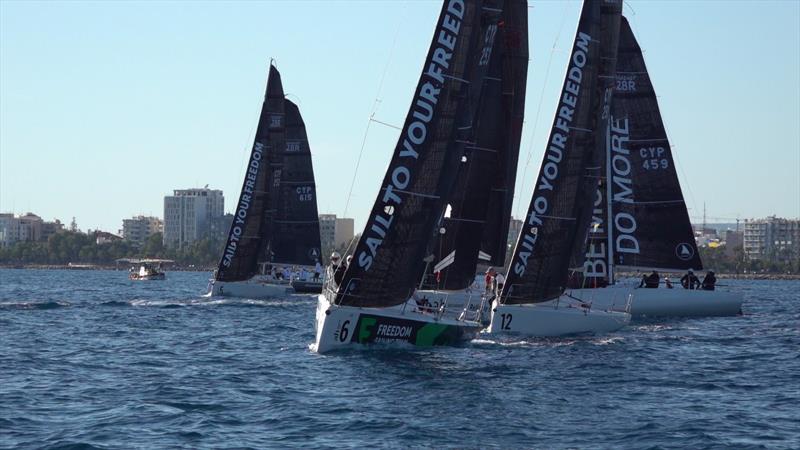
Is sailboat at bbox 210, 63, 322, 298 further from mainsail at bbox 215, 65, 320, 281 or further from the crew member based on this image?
the crew member

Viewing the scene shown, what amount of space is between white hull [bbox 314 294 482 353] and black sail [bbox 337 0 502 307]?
41 cm

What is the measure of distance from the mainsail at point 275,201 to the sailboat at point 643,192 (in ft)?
61.5

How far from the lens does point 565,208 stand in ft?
113

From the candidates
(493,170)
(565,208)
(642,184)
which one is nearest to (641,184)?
(642,184)

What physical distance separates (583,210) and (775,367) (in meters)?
8.72

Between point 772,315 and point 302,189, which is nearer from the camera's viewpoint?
point 772,315

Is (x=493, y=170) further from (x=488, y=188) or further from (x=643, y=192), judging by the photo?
(x=643, y=192)

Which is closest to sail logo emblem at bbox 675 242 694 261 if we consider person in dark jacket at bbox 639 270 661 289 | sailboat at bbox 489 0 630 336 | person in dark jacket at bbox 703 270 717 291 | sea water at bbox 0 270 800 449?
person in dark jacket at bbox 703 270 717 291

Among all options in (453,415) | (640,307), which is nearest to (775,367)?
(453,415)

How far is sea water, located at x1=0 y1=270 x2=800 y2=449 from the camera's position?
1872cm

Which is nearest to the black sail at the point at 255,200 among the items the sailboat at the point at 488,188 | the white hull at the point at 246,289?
the white hull at the point at 246,289

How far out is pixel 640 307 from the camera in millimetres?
43625

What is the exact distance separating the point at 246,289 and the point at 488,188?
20.7 m

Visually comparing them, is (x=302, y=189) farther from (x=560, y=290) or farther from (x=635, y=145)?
(x=560, y=290)
